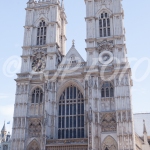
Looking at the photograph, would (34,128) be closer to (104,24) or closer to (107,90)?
(107,90)

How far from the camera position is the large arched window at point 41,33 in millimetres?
40188

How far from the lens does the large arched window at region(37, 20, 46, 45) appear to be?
4019 cm

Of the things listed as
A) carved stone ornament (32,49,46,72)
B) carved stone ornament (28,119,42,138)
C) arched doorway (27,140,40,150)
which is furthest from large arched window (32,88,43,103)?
arched doorway (27,140,40,150)

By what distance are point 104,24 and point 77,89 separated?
1057cm

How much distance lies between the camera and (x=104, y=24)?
38875 millimetres

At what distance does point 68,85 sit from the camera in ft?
119

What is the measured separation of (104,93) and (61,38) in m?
14.1

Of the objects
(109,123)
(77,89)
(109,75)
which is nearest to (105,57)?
(109,75)

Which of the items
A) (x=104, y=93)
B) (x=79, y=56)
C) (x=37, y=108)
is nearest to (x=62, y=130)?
(x=37, y=108)

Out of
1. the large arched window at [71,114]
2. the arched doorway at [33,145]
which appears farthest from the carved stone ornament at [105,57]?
the arched doorway at [33,145]

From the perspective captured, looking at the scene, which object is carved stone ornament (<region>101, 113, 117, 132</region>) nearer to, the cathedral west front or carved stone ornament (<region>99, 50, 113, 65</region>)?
the cathedral west front

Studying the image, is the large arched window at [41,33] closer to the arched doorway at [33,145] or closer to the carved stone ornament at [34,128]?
the carved stone ornament at [34,128]

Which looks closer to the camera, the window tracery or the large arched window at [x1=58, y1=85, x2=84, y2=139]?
the window tracery

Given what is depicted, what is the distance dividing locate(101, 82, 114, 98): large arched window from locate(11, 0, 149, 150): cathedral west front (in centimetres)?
13
